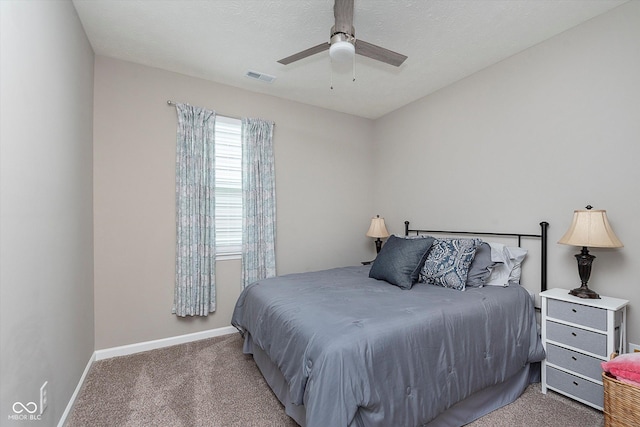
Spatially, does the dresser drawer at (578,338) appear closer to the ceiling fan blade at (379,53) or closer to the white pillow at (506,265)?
the white pillow at (506,265)

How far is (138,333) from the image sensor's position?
9.36ft

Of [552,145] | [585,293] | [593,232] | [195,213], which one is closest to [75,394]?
[195,213]

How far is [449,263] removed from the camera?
247 cm

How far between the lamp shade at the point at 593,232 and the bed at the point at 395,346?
0.43m

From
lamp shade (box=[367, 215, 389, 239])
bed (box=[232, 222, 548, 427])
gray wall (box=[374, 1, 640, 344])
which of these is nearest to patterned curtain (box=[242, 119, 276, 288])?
bed (box=[232, 222, 548, 427])

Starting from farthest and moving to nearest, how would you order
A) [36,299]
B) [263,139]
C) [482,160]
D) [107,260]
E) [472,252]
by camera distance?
[263,139], [482,160], [107,260], [472,252], [36,299]

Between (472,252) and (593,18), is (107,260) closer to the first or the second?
(472,252)

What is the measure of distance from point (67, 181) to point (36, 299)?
89 cm

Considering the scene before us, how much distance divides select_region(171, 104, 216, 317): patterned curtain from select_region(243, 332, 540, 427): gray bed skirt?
1094 millimetres

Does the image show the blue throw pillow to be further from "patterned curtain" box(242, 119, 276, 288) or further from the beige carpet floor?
"patterned curtain" box(242, 119, 276, 288)

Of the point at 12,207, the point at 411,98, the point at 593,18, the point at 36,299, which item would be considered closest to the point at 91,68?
the point at 12,207

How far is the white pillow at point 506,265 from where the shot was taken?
2494 millimetres
